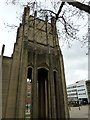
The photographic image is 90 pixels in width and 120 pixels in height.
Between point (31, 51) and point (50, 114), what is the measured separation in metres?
6.49

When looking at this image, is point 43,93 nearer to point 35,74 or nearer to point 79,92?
point 35,74

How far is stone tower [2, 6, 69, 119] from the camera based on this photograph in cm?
1510

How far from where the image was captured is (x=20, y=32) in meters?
19.1

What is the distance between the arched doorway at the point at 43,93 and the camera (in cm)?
1873

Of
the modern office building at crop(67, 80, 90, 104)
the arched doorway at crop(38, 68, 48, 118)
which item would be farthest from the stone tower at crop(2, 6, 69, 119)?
the modern office building at crop(67, 80, 90, 104)

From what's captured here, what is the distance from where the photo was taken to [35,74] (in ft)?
54.7

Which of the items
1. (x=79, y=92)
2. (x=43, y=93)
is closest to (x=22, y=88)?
(x=43, y=93)

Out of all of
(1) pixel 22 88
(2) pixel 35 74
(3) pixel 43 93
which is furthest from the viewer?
(3) pixel 43 93

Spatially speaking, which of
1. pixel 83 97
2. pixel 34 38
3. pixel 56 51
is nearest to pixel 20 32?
pixel 34 38

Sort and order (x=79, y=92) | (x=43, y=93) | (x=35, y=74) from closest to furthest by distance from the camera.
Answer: (x=35, y=74) < (x=43, y=93) < (x=79, y=92)

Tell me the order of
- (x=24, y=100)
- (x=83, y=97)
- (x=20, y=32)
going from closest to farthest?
(x=24, y=100) < (x=20, y=32) < (x=83, y=97)

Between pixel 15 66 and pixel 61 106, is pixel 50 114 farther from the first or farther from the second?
pixel 15 66

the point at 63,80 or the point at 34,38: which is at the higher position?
the point at 34,38

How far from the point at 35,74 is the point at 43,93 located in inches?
156
